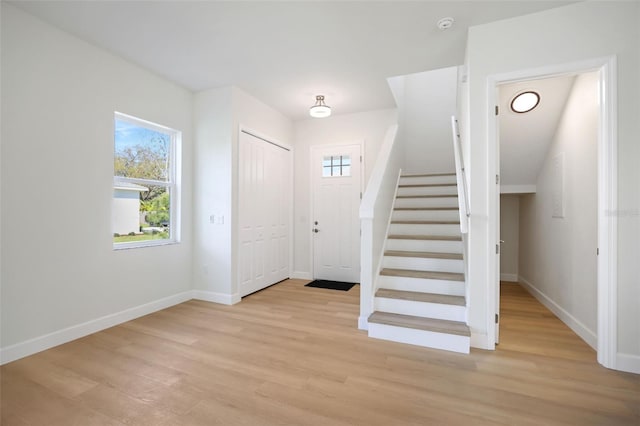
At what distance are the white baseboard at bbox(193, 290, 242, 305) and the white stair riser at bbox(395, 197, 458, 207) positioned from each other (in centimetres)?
270

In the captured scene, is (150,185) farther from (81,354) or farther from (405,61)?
(405,61)

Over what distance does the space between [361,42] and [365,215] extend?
1.71 m

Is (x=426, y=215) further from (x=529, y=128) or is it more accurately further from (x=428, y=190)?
(x=529, y=128)

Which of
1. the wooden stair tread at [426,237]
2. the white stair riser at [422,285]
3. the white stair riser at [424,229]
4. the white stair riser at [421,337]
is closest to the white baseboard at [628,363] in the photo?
the white stair riser at [421,337]

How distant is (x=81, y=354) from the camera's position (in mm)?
2408

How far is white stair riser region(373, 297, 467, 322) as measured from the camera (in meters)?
2.67

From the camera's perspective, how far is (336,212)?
5.00 meters

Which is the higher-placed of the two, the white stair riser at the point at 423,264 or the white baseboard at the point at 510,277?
the white stair riser at the point at 423,264

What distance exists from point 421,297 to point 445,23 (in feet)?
8.31

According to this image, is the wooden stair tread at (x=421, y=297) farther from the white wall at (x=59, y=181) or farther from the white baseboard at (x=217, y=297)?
the white wall at (x=59, y=181)

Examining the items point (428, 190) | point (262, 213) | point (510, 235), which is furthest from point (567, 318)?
point (262, 213)

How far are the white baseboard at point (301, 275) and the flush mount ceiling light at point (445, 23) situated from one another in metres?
3.98

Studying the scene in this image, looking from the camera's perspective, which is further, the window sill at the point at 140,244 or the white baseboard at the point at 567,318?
the window sill at the point at 140,244

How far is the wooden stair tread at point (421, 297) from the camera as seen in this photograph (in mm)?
2738
